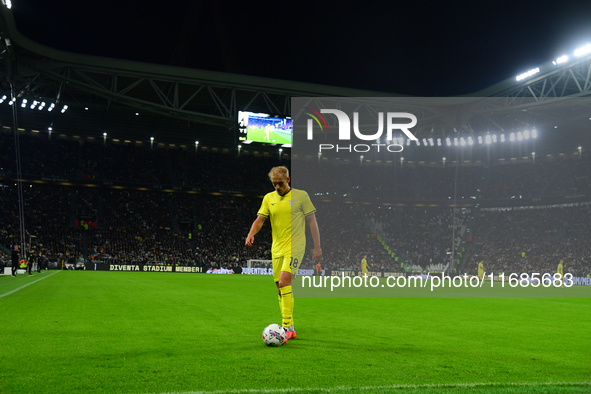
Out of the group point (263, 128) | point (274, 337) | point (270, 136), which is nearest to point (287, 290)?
point (274, 337)

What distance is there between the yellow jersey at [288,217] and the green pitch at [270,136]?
30.0 metres

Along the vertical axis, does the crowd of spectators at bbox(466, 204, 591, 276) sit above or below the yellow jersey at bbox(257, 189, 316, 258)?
below

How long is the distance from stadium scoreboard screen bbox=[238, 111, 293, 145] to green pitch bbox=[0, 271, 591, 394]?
27459 millimetres

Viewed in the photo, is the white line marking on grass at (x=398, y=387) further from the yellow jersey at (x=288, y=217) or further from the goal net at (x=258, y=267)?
the goal net at (x=258, y=267)

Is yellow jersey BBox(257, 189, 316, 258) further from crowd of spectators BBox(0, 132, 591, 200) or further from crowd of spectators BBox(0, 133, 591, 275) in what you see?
crowd of spectators BBox(0, 132, 591, 200)

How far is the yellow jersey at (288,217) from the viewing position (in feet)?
23.5

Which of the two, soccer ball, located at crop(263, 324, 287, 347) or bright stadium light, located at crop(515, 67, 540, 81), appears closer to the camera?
soccer ball, located at crop(263, 324, 287, 347)

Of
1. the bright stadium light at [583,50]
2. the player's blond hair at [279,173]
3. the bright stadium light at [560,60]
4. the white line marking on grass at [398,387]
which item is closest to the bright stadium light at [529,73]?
the bright stadium light at [560,60]

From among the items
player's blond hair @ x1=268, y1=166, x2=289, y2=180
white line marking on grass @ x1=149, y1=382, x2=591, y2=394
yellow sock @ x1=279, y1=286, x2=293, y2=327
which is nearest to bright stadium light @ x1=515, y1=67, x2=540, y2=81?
player's blond hair @ x1=268, y1=166, x2=289, y2=180

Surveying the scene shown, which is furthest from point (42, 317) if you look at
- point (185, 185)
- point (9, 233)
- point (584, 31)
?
point (185, 185)

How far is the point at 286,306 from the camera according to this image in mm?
6953

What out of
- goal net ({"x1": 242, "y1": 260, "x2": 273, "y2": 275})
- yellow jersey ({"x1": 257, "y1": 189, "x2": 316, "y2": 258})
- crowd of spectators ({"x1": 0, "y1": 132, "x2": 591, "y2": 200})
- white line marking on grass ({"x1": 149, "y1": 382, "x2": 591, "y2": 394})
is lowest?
goal net ({"x1": 242, "y1": 260, "x2": 273, "y2": 275})

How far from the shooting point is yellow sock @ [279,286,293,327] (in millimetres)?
6887

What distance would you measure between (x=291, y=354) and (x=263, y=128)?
32.3 metres
